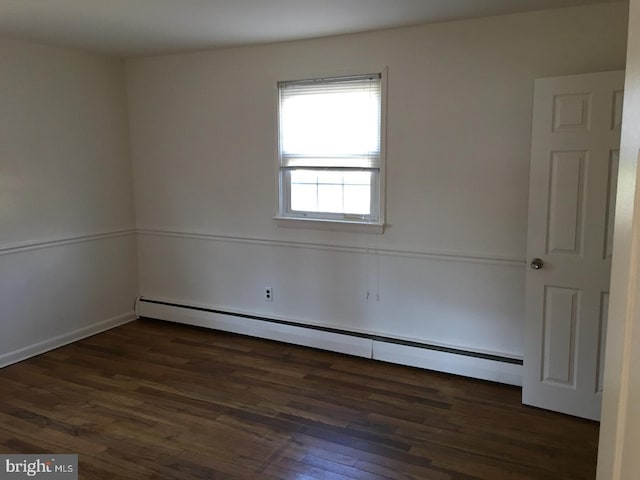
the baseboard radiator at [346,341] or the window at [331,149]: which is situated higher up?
the window at [331,149]

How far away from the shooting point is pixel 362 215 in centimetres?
389

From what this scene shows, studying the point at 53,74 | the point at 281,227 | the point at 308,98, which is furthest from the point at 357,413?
the point at 53,74

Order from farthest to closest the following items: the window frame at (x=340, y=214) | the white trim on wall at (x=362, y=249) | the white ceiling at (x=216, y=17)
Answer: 1. the window frame at (x=340, y=214)
2. the white trim on wall at (x=362, y=249)
3. the white ceiling at (x=216, y=17)

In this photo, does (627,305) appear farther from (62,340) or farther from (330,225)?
(62,340)

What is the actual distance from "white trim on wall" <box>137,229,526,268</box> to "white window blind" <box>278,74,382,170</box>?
61 cm

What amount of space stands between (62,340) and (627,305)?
4315mm

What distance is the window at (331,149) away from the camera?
3.76 metres

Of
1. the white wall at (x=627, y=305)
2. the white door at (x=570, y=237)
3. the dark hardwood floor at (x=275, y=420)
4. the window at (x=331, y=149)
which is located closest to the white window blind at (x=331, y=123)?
the window at (x=331, y=149)

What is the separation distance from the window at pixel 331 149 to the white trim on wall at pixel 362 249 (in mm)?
212

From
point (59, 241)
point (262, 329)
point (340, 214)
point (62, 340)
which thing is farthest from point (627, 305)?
point (62, 340)

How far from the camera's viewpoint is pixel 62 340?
426cm

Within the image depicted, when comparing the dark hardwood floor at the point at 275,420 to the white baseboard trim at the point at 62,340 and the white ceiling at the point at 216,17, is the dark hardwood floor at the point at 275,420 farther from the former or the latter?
the white ceiling at the point at 216,17

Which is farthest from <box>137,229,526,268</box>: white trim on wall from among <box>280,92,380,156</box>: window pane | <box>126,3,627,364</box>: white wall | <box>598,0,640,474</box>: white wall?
<box>598,0,640,474</box>: white wall

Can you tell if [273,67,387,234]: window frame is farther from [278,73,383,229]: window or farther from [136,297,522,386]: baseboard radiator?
[136,297,522,386]: baseboard radiator
